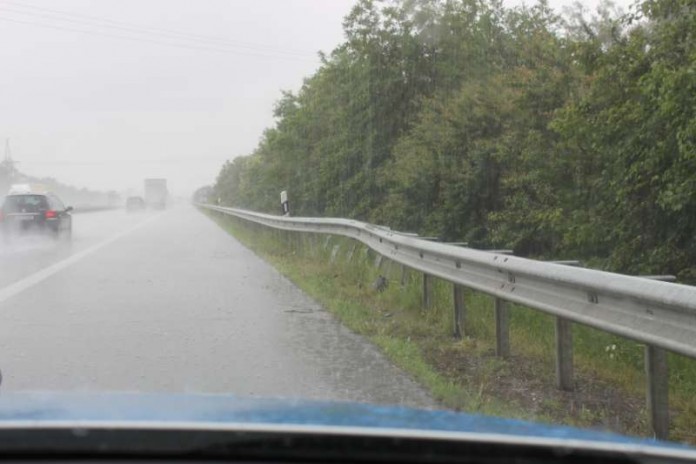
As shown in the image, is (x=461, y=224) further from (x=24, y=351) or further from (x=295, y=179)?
(x=295, y=179)

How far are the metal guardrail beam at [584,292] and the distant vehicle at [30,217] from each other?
1770 centimetres

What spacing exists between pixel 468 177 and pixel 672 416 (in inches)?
403

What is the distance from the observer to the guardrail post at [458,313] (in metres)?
7.66

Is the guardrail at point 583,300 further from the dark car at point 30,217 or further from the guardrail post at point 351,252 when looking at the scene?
the dark car at point 30,217

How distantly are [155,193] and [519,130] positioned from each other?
74581 mm

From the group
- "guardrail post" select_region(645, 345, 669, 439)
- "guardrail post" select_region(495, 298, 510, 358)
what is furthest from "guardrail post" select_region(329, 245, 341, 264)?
"guardrail post" select_region(645, 345, 669, 439)

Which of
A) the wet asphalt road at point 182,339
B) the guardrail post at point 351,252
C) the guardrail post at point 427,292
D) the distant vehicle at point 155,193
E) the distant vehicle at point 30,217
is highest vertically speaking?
the distant vehicle at point 155,193

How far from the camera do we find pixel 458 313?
778 cm

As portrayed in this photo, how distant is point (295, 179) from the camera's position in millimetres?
31609

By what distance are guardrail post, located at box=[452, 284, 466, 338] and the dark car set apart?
60.6ft

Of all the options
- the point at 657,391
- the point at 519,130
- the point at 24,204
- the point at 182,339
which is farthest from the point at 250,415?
the point at 24,204

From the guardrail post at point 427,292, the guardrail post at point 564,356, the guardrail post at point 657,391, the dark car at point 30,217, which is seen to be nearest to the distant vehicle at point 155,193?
the dark car at point 30,217

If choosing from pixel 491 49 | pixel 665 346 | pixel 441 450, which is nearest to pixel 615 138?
pixel 665 346

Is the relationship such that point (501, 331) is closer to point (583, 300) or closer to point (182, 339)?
point (583, 300)
